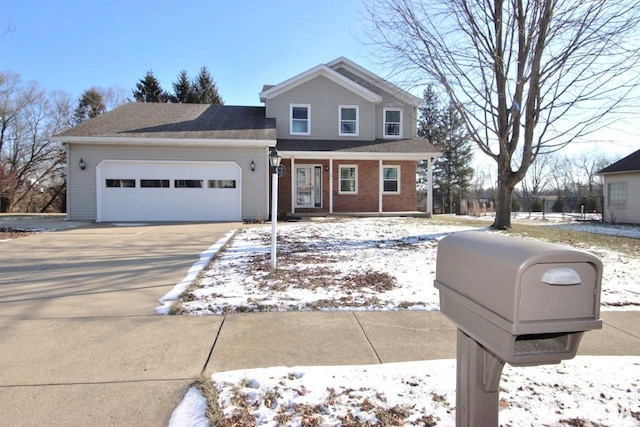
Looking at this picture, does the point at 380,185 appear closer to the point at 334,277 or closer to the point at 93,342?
the point at 334,277

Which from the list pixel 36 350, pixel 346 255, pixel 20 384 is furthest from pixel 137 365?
pixel 346 255

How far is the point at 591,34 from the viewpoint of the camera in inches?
369

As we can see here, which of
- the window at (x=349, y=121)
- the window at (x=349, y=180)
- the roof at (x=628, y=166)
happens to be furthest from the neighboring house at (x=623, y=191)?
the window at (x=349, y=121)

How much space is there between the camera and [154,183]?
14.1 metres

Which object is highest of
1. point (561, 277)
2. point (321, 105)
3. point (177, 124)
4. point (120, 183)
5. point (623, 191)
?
point (321, 105)

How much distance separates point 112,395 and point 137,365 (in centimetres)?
42

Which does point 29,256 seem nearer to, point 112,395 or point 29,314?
point 29,314

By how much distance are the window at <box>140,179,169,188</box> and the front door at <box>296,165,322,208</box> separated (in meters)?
5.68

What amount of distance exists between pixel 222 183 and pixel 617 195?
1883 cm

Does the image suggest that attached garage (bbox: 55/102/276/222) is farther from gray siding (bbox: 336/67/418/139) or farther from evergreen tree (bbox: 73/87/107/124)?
evergreen tree (bbox: 73/87/107/124)

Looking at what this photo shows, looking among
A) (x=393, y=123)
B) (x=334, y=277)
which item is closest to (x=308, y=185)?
(x=393, y=123)

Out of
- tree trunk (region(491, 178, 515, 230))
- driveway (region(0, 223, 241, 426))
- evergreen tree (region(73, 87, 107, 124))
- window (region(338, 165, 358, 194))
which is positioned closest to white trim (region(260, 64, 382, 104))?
window (region(338, 165, 358, 194))

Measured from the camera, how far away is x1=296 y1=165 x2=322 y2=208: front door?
56.2 feet

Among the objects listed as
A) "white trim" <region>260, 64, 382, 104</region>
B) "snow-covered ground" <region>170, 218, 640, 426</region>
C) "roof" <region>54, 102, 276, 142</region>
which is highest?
"white trim" <region>260, 64, 382, 104</region>
